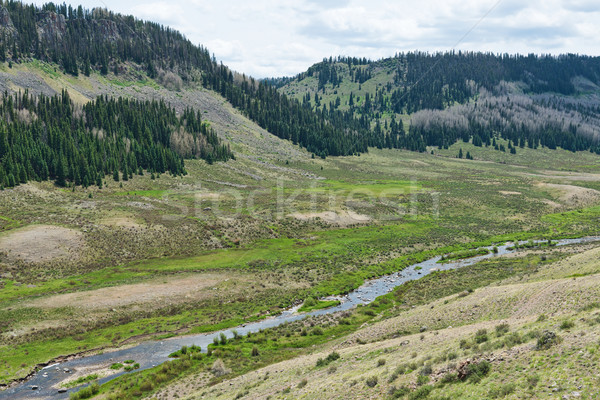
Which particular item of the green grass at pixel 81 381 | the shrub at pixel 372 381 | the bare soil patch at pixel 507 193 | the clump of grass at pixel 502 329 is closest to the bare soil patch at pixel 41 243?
the green grass at pixel 81 381

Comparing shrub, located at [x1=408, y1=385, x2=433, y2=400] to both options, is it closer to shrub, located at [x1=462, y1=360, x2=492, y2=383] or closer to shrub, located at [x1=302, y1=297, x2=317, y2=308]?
shrub, located at [x1=462, y1=360, x2=492, y2=383]

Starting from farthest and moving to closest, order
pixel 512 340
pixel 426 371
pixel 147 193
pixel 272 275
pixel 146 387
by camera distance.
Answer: pixel 147 193 → pixel 272 275 → pixel 146 387 → pixel 512 340 → pixel 426 371

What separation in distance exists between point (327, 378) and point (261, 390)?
4.50 meters

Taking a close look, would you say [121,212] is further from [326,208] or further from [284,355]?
[284,355]

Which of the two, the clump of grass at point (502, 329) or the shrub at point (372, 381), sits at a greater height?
the clump of grass at point (502, 329)

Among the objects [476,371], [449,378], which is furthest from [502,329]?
[449,378]

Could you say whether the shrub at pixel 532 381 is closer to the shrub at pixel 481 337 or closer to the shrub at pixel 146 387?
the shrub at pixel 481 337

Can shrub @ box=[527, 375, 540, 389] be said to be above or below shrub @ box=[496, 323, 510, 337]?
above

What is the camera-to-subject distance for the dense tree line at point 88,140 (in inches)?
4584

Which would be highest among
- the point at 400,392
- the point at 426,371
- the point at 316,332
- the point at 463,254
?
the point at 426,371

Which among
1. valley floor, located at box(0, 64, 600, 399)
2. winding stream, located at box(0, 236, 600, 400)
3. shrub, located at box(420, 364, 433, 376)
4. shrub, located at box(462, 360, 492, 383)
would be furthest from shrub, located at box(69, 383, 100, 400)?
shrub, located at box(462, 360, 492, 383)

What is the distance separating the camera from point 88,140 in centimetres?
13788

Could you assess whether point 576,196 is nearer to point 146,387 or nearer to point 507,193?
point 507,193

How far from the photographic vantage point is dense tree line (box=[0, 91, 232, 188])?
116 m
